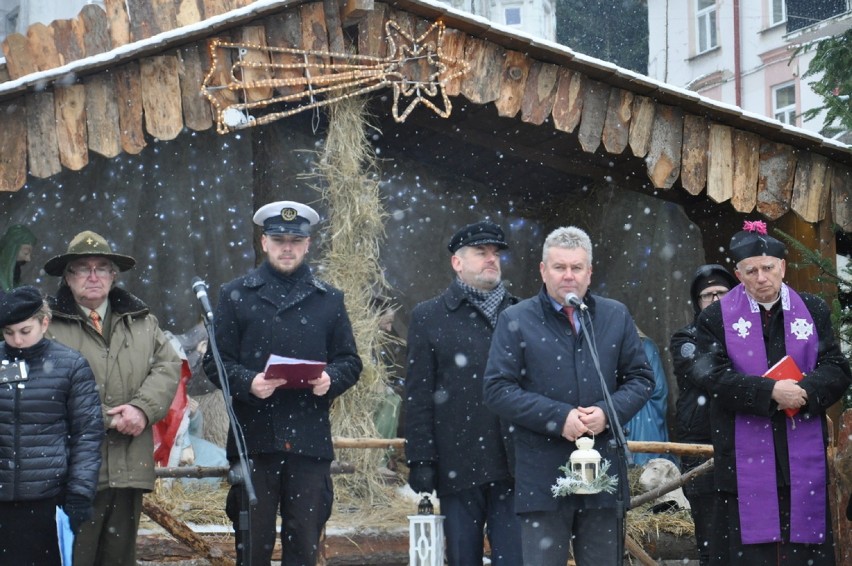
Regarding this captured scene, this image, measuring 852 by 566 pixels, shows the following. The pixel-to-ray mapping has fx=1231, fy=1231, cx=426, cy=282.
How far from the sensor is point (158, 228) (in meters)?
9.77

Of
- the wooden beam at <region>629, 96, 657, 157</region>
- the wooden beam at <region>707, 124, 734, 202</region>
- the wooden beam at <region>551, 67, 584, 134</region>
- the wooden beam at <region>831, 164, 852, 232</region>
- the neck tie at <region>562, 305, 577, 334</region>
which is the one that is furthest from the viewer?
the wooden beam at <region>831, 164, 852, 232</region>

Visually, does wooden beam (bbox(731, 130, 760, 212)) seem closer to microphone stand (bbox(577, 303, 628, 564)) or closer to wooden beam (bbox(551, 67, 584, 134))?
wooden beam (bbox(551, 67, 584, 134))

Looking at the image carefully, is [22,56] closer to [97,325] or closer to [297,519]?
[97,325]

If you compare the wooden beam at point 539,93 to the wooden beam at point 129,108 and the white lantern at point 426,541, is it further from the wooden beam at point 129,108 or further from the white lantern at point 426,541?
the white lantern at point 426,541

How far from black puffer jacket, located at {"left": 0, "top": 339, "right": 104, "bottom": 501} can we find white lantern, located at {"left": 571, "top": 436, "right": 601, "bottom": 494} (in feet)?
7.06

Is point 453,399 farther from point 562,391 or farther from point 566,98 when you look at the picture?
point 566,98

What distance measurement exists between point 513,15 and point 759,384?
28.8 metres

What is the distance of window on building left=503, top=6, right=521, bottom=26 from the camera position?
32750 mm

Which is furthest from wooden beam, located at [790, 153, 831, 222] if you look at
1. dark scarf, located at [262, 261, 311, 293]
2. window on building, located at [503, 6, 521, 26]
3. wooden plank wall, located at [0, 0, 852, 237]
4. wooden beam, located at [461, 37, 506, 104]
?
window on building, located at [503, 6, 521, 26]

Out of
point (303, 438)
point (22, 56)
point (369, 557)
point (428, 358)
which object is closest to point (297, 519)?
point (303, 438)

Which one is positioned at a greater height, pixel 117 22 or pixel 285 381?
pixel 117 22

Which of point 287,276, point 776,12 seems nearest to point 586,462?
point 287,276

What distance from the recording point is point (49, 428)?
5461mm

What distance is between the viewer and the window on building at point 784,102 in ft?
78.4
